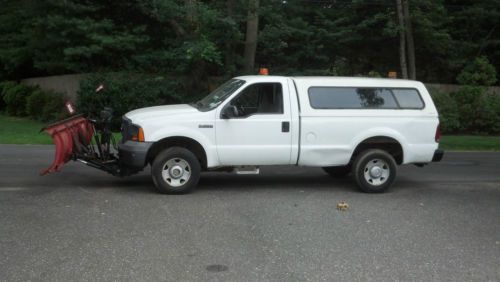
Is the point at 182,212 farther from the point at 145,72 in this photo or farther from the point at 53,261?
the point at 145,72

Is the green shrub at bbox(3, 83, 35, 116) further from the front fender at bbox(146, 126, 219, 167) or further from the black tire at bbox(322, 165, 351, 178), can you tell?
the front fender at bbox(146, 126, 219, 167)

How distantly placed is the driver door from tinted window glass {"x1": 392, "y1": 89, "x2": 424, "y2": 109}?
198cm

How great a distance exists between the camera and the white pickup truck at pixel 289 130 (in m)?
8.73

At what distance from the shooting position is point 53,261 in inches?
219

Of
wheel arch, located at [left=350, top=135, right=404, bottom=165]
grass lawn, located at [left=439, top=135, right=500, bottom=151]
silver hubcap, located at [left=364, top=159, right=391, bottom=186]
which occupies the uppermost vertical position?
wheel arch, located at [left=350, top=135, right=404, bottom=165]

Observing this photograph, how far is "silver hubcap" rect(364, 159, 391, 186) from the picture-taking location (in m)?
9.46

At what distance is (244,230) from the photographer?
6.86m

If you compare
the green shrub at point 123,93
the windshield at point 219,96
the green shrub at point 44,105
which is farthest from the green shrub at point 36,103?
the windshield at point 219,96

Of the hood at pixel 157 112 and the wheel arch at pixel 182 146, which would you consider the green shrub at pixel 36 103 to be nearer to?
the hood at pixel 157 112

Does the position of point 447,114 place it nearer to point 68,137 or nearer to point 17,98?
point 68,137

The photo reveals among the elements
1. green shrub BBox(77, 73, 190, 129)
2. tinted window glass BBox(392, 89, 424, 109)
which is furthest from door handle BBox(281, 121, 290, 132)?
green shrub BBox(77, 73, 190, 129)

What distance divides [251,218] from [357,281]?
8.08 feet

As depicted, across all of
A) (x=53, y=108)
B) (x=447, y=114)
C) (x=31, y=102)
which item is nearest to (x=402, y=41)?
(x=447, y=114)

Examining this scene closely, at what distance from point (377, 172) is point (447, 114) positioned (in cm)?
1303
